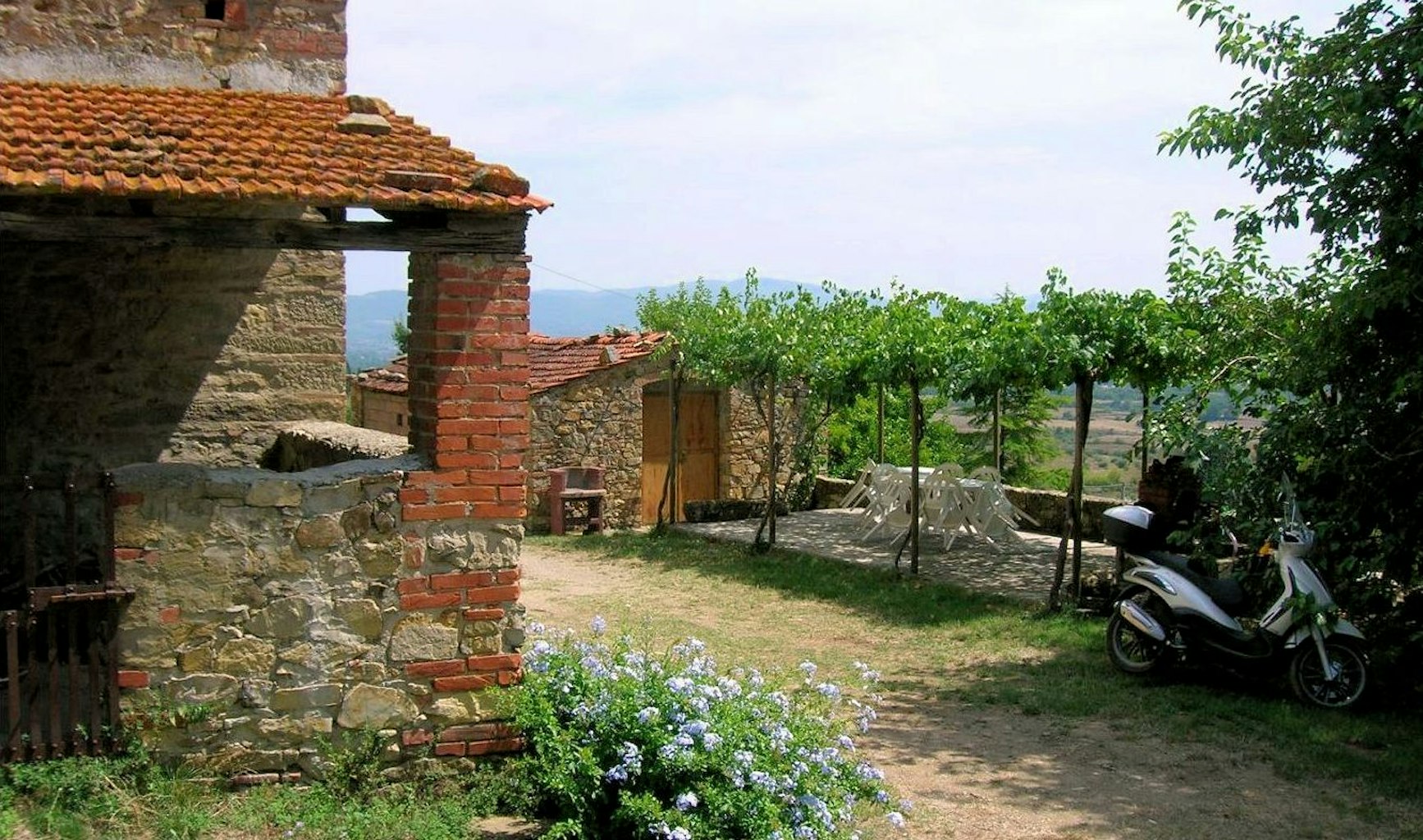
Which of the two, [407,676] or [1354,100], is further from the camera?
[1354,100]

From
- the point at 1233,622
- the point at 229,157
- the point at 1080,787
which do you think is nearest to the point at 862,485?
the point at 1233,622

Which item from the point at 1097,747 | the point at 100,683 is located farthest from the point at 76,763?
the point at 1097,747

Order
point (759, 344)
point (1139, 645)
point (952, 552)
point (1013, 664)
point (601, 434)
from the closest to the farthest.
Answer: point (1139, 645) < point (1013, 664) < point (952, 552) < point (759, 344) < point (601, 434)

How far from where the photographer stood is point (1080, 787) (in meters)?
6.54

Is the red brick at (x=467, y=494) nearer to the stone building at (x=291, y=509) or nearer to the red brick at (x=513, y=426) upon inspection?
the stone building at (x=291, y=509)

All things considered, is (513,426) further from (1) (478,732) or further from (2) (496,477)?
(1) (478,732)

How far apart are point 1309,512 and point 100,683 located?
23.2 feet

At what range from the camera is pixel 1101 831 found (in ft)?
19.2

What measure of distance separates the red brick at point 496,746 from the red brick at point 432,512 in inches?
42.5

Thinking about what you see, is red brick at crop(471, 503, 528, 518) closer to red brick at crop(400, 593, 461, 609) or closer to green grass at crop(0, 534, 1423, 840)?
red brick at crop(400, 593, 461, 609)

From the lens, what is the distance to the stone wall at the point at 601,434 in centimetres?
1800

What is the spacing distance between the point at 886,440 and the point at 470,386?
18.4 metres

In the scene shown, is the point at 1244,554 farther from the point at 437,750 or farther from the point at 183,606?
the point at 183,606

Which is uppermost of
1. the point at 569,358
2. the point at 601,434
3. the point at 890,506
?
the point at 569,358
